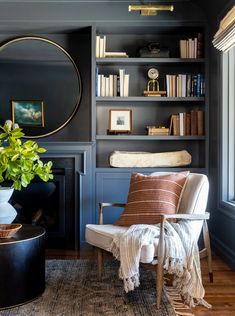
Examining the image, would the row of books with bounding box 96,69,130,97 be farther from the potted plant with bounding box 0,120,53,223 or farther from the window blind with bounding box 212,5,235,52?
the potted plant with bounding box 0,120,53,223

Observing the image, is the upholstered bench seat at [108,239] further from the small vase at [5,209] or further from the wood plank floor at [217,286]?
the small vase at [5,209]

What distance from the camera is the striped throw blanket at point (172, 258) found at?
7.58 feet

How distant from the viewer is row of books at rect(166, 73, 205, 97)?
12.4ft

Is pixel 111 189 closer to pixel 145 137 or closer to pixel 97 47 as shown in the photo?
pixel 145 137

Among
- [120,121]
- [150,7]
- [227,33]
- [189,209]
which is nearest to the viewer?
[189,209]

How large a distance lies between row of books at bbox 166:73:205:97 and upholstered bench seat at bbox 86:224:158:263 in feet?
5.60

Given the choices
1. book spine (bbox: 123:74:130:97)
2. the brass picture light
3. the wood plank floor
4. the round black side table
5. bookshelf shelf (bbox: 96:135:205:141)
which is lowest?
the wood plank floor

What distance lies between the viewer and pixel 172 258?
7.62 feet

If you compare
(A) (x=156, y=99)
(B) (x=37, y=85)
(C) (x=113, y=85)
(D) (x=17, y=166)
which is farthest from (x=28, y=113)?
(D) (x=17, y=166)

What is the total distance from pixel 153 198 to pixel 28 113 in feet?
6.32

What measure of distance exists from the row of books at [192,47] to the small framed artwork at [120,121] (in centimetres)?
85

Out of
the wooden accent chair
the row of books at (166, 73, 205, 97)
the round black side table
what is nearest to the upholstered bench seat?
the wooden accent chair

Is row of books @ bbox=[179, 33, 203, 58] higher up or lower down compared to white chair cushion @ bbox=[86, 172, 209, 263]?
higher up

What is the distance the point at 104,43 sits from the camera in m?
3.77
